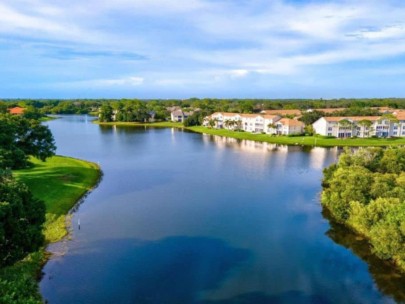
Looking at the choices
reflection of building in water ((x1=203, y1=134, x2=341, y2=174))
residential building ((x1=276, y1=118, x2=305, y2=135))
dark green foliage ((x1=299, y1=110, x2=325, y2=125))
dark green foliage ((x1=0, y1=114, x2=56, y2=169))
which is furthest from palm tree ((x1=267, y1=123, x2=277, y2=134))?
dark green foliage ((x1=0, y1=114, x2=56, y2=169))

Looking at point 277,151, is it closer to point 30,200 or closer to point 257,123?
point 257,123

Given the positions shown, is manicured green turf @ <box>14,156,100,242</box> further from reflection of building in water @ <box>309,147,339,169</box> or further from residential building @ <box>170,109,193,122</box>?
residential building @ <box>170,109,193,122</box>

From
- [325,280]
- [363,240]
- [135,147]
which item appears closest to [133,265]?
[325,280]

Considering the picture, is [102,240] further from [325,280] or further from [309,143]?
[309,143]

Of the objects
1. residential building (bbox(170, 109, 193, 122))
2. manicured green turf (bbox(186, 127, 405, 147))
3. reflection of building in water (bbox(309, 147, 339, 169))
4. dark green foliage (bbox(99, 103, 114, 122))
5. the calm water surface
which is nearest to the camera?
the calm water surface

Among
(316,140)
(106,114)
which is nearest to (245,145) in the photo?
(316,140)

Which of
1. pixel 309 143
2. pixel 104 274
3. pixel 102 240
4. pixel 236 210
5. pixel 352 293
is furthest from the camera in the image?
pixel 309 143
